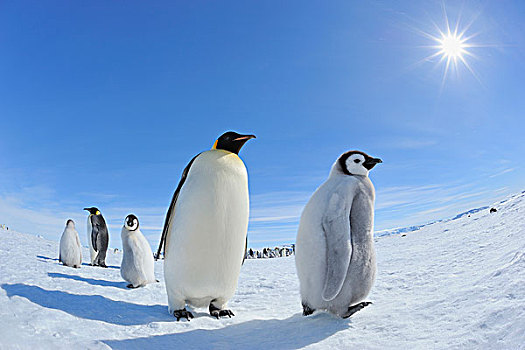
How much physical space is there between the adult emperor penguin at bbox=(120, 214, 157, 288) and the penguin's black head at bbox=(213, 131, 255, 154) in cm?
305

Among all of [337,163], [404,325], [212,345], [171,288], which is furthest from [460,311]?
[171,288]

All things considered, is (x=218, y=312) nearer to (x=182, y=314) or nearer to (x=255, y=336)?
(x=182, y=314)

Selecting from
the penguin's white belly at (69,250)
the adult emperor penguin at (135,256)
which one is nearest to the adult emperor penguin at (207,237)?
the adult emperor penguin at (135,256)

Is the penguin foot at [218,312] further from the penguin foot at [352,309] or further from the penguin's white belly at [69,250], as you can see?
the penguin's white belly at [69,250]

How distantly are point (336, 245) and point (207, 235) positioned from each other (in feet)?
3.57

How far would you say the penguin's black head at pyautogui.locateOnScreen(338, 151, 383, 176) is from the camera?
9.20 ft

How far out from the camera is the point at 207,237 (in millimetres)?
2836

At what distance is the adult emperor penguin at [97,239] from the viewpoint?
9614 mm

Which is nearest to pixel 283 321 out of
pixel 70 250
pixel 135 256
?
pixel 135 256

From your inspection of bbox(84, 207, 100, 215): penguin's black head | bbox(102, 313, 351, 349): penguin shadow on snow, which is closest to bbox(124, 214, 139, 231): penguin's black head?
bbox(102, 313, 351, 349): penguin shadow on snow

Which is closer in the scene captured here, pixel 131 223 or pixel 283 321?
pixel 283 321

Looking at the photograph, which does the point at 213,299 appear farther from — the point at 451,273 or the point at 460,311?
the point at 451,273

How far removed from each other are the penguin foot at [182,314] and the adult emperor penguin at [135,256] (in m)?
2.64

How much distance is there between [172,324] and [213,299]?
1.61 ft
